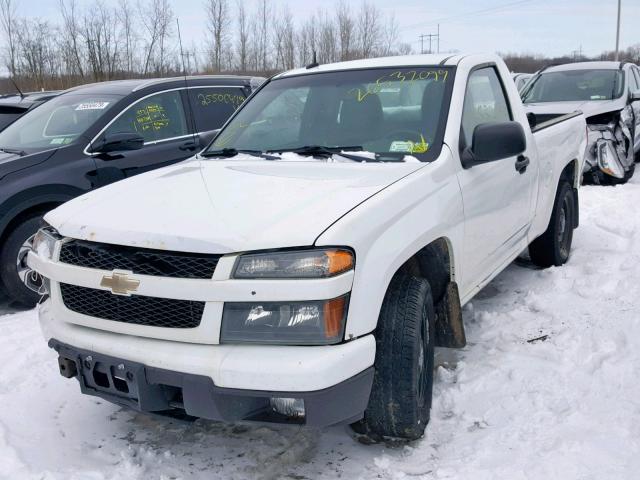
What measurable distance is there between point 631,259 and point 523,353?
6.93 ft

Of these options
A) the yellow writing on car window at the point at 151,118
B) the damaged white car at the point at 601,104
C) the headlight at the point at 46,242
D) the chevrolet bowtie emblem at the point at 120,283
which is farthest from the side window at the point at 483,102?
the damaged white car at the point at 601,104

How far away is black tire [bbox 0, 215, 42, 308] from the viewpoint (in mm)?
5016

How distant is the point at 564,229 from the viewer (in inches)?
223

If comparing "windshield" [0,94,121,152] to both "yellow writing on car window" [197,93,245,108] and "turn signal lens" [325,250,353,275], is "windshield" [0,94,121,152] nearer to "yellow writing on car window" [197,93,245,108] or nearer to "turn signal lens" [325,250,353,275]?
"yellow writing on car window" [197,93,245,108]

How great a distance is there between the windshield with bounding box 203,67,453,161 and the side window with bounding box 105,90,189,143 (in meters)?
1.91

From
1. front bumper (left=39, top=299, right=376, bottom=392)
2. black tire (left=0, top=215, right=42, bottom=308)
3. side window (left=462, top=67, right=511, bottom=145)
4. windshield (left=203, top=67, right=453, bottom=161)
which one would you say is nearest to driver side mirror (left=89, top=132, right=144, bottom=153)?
black tire (left=0, top=215, right=42, bottom=308)

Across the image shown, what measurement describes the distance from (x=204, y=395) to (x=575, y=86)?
9374 millimetres

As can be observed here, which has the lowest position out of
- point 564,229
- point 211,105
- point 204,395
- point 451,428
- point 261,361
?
point 451,428

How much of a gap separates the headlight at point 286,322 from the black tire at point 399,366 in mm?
385

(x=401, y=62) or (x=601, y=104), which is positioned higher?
(x=401, y=62)

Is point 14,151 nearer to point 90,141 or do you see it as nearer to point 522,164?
point 90,141

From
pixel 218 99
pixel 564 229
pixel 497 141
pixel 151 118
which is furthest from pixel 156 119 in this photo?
pixel 564 229

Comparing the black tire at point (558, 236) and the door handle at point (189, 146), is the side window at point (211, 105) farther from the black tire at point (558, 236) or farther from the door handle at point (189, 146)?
the black tire at point (558, 236)

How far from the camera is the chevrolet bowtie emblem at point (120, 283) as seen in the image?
2.56 metres
